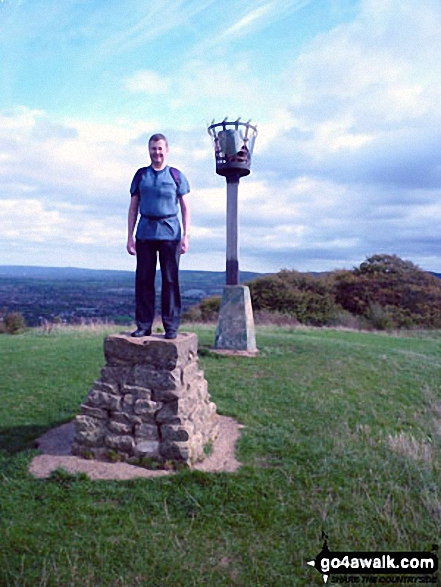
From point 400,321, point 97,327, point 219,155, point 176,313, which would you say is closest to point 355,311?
point 400,321

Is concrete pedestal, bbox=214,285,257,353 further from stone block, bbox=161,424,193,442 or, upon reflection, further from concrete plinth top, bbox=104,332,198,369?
stone block, bbox=161,424,193,442

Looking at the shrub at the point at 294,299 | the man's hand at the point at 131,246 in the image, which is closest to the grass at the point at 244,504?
the man's hand at the point at 131,246

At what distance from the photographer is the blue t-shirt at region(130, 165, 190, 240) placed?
18.4 feet

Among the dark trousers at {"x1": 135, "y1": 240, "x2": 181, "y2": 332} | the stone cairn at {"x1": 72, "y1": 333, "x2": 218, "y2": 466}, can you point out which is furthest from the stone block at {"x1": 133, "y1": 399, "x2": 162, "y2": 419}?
the dark trousers at {"x1": 135, "y1": 240, "x2": 181, "y2": 332}

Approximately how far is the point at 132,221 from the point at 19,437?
2940mm

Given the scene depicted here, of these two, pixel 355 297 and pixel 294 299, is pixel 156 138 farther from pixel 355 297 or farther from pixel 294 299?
pixel 355 297

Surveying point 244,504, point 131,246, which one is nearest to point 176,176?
point 131,246

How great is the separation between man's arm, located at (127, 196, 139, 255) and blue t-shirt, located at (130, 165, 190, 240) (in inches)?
6.5

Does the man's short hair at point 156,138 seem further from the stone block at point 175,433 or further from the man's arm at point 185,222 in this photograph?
the stone block at point 175,433

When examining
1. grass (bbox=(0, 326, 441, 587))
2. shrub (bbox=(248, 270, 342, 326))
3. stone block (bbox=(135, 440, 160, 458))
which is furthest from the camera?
shrub (bbox=(248, 270, 342, 326))

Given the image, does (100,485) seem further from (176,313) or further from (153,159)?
(153,159)

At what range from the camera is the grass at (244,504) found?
141 inches

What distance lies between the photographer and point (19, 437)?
6.09m

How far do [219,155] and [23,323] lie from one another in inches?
587
